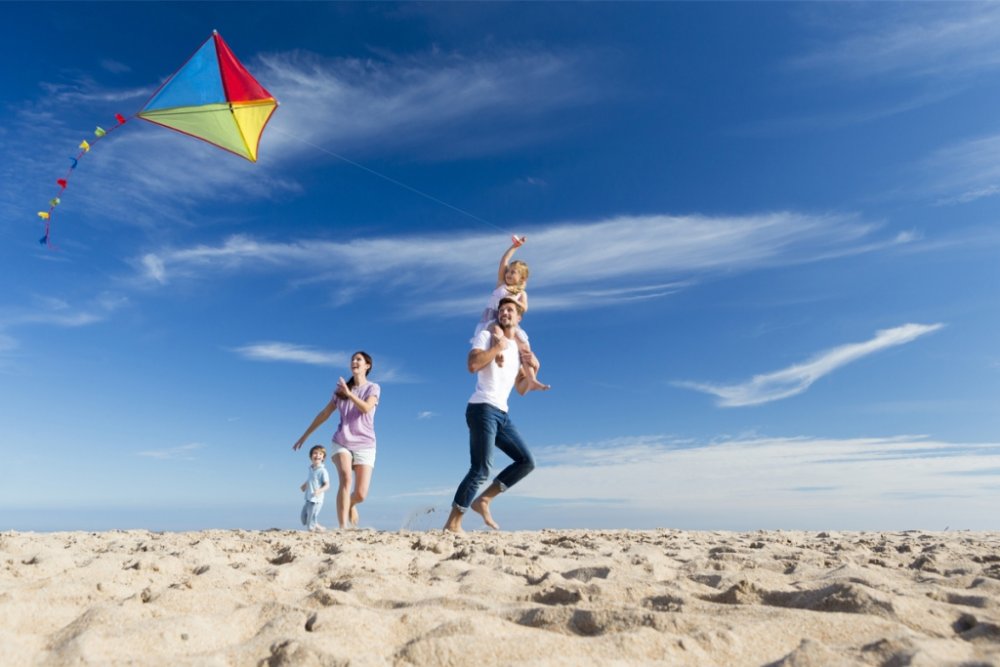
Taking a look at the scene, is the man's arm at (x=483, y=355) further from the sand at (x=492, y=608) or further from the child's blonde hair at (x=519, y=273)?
the sand at (x=492, y=608)

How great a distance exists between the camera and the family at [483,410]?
5.96 m

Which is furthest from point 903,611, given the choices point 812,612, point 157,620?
point 157,620

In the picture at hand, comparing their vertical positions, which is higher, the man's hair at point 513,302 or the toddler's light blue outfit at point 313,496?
the man's hair at point 513,302

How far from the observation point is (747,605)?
8.85 feet

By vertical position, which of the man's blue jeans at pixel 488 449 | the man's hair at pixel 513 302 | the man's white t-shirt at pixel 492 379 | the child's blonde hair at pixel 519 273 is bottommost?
the man's blue jeans at pixel 488 449

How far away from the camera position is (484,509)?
6.36 metres

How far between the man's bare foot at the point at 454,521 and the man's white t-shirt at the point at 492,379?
3.35ft

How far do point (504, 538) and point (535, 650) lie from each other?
3.43 meters

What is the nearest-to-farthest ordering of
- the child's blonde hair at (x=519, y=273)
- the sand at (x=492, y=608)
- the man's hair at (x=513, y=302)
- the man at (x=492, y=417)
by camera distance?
the sand at (x=492, y=608)
the man at (x=492, y=417)
the man's hair at (x=513, y=302)
the child's blonde hair at (x=519, y=273)

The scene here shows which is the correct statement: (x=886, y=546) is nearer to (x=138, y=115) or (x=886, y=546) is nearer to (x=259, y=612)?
(x=259, y=612)

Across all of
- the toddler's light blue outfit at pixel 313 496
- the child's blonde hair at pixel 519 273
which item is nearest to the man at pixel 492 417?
the child's blonde hair at pixel 519 273

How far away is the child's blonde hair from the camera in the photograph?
259 inches

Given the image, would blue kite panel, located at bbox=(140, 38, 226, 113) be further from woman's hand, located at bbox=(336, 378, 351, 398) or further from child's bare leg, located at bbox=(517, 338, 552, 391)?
child's bare leg, located at bbox=(517, 338, 552, 391)

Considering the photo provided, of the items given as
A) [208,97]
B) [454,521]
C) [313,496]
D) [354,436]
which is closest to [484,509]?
[454,521]
